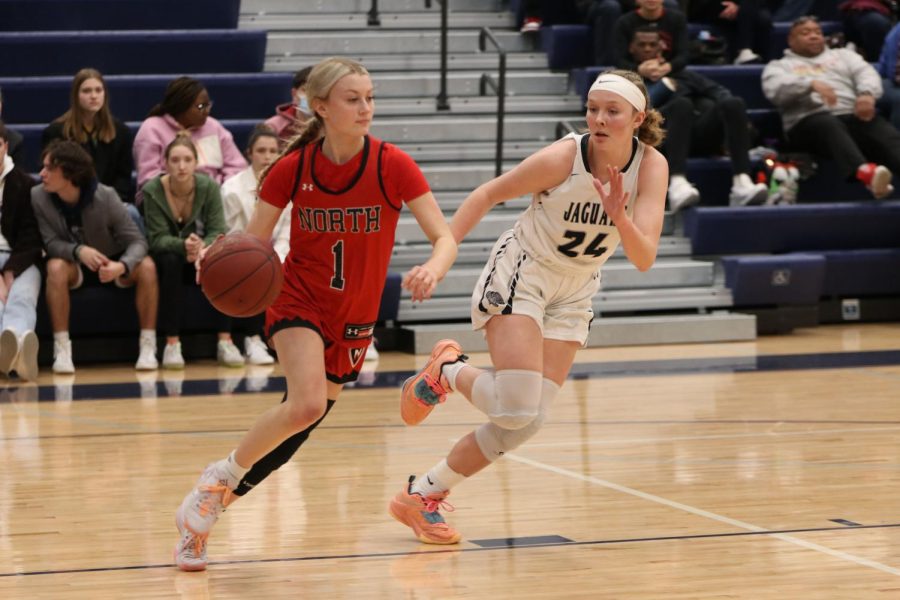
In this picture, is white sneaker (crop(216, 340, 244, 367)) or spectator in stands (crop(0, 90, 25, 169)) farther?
spectator in stands (crop(0, 90, 25, 169))

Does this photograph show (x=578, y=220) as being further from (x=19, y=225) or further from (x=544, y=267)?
(x=19, y=225)

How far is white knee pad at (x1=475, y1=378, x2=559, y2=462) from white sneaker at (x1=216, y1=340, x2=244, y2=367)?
414cm

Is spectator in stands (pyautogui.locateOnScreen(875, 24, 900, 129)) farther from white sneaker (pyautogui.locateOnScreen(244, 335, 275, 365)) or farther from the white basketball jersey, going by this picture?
the white basketball jersey

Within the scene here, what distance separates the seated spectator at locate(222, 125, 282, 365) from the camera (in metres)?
8.23

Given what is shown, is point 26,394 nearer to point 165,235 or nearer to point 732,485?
point 165,235

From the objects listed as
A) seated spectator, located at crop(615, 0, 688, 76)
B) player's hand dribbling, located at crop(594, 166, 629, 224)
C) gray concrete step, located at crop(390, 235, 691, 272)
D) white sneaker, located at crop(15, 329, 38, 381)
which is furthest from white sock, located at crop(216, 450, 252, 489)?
seated spectator, located at crop(615, 0, 688, 76)

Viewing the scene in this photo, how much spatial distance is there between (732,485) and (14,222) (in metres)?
4.69

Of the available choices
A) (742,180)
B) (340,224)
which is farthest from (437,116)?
(340,224)

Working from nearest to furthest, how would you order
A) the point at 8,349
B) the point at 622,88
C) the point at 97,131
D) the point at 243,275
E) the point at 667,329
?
the point at 243,275
the point at 622,88
the point at 8,349
the point at 97,131
the point at 667,329

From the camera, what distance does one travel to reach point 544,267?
421 centimetres

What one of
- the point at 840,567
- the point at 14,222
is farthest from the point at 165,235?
the point at 840,567

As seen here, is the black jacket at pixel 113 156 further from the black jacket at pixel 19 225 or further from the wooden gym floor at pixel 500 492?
the wooden gym floor at pixel 500 492

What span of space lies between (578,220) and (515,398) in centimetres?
57

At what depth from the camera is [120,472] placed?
17.2 feet
